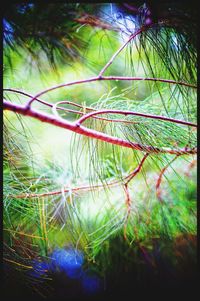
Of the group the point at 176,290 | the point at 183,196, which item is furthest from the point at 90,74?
the point at 176,290

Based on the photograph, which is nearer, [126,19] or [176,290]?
[126,19]

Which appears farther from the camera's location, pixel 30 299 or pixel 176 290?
pixel 176 290

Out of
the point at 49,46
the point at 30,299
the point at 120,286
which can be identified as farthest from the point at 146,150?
the point at 120,286

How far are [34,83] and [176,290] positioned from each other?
2.23 ft

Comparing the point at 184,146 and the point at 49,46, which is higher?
the point at 49,46

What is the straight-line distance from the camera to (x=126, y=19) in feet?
1.28

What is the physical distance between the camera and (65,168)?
2.02 feet

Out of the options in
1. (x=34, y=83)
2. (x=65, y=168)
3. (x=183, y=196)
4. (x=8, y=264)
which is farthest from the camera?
(x=34, y=83)

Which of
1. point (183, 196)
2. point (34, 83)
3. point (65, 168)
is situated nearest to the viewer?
point (65, 168)

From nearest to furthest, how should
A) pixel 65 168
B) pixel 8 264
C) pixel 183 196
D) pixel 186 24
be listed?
pixel 186 24, pixel 8 264, pixel 65 168, pixel 183 196

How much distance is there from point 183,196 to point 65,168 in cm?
31

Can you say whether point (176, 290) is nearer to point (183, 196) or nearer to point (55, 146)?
point (183, 196)

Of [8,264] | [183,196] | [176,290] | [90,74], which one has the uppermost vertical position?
[90,74]

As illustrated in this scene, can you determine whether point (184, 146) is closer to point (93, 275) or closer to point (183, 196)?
point (183, 196)
